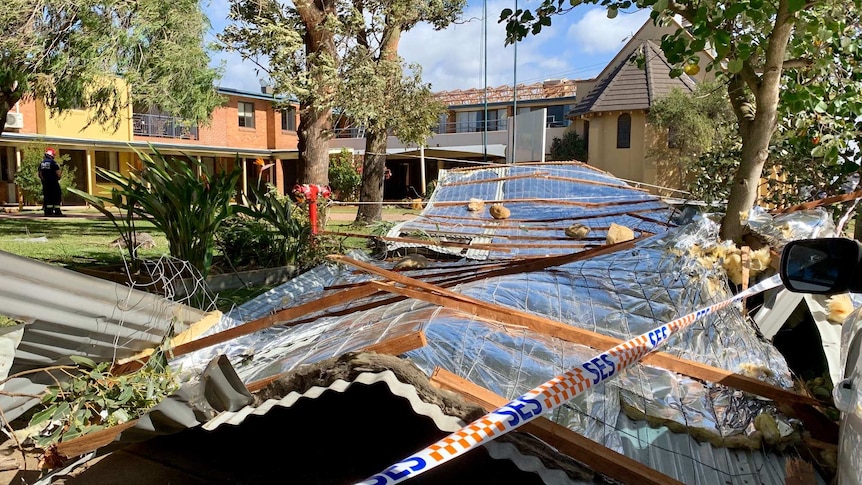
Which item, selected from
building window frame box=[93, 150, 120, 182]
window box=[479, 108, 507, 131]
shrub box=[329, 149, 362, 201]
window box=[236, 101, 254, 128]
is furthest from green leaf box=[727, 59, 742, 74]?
window box=[479, 108, 507, 131]

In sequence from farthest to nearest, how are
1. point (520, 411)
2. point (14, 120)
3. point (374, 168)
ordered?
point (14, 120) → point (374, 168) → point (520, 411)

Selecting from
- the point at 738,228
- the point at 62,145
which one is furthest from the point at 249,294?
the point at 62,145

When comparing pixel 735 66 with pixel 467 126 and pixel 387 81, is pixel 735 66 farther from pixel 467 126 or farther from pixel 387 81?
pixel 467 126

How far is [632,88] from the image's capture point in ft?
96.9

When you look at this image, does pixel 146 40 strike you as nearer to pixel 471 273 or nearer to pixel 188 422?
pixel 471 273

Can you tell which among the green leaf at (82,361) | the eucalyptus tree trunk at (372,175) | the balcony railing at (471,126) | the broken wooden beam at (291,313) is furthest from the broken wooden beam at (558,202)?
the balcony railing at (471,126)

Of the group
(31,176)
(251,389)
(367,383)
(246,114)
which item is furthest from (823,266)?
(246,114)

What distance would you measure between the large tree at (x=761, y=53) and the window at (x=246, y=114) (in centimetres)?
2881

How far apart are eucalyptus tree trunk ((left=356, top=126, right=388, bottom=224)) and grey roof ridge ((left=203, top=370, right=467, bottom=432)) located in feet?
40.0

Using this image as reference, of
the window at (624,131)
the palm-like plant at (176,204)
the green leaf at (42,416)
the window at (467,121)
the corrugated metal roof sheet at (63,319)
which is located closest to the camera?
the green leaf at (42,416)

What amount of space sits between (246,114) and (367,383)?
32114 mm

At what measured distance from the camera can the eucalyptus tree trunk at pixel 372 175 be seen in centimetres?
1448

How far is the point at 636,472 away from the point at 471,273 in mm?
2409

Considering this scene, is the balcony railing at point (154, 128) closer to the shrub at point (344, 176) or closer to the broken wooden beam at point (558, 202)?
the shrub at point (344, 176)
